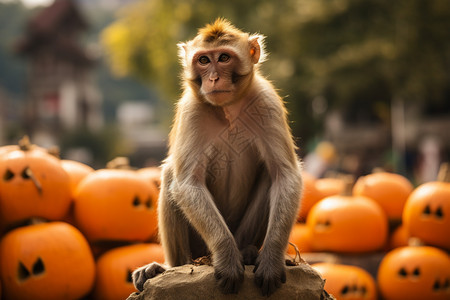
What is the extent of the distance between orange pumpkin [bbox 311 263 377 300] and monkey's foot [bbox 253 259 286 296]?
2.14 meters

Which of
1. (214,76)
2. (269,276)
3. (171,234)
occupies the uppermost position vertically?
(214,76)

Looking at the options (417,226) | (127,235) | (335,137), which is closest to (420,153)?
(335,137)

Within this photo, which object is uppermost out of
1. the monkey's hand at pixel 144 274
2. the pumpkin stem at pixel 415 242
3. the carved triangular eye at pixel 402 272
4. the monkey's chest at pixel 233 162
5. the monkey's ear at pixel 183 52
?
the monkey's ear at pixel 183 52

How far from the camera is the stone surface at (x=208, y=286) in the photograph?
112 inches

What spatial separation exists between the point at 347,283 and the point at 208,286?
2.53 m

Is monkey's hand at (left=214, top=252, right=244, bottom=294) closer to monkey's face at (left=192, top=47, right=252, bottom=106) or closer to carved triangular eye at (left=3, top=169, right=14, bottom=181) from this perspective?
monkey's face at (left=192, top=47, right=252, bottom=106)

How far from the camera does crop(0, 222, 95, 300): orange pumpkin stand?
13.2ft

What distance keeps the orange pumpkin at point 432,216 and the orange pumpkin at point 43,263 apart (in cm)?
322

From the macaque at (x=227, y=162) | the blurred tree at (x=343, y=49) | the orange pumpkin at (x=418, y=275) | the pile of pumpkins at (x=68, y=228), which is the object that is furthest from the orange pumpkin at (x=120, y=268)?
the blurred tree at (x=343, y=49)

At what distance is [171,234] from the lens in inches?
131

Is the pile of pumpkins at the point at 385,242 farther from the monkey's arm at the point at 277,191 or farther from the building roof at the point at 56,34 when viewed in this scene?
the building roof at the point at 56,34

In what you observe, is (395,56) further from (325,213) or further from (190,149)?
(190,149)

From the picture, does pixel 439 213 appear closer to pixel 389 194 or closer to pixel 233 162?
pixel 389 194

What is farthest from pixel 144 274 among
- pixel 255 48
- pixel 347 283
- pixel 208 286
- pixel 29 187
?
pixel 347 283
